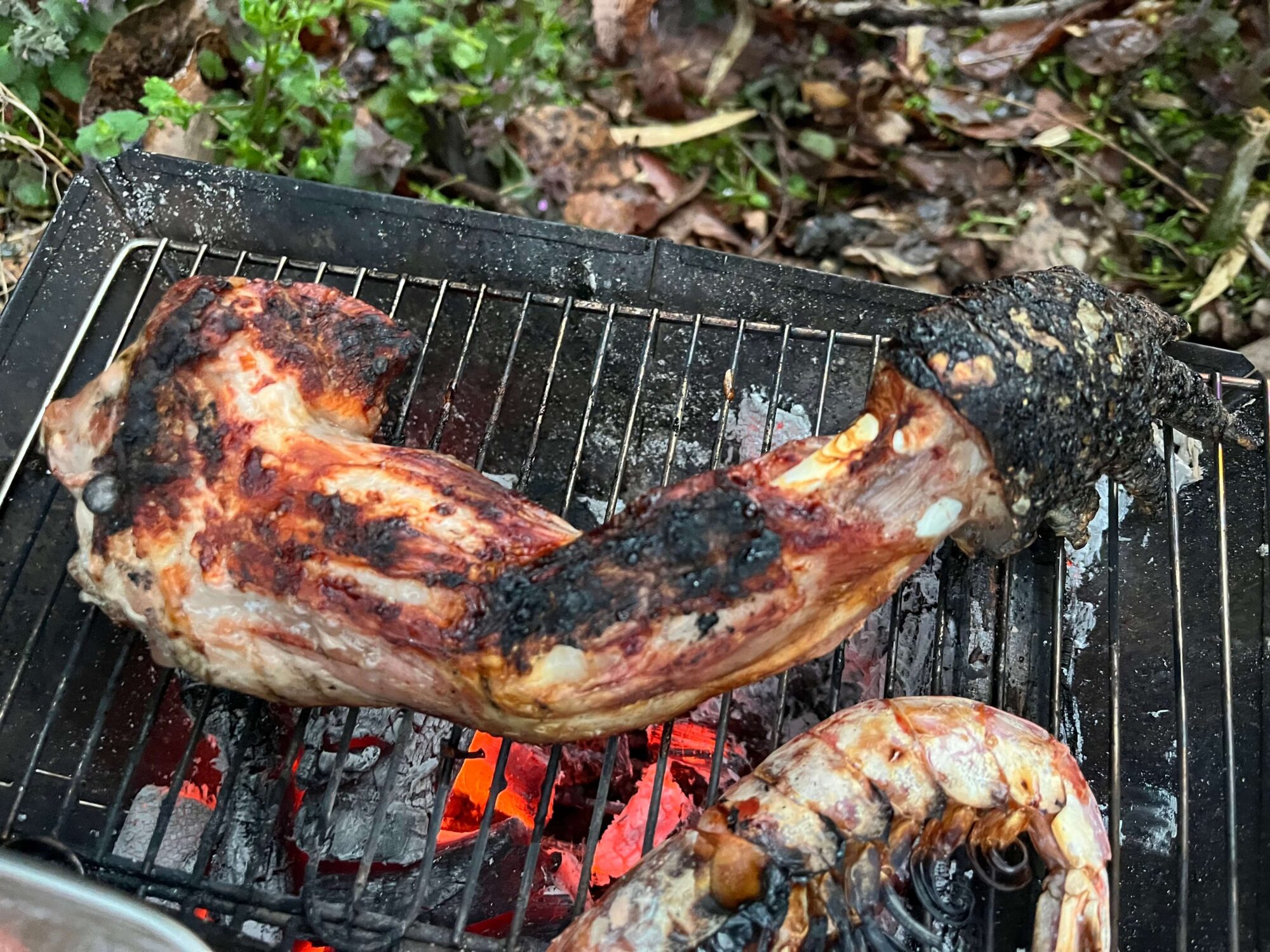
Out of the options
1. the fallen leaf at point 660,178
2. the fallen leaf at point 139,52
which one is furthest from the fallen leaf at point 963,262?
the fallen leaf at point 139,52

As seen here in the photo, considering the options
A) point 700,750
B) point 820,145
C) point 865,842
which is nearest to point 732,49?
point 820,145

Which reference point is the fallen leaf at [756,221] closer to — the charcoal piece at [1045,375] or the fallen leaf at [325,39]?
the fallen leaf at [325,39]

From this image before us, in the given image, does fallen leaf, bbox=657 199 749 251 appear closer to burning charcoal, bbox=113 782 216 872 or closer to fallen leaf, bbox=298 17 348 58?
fallen leaf, bbox=298 17 348 58

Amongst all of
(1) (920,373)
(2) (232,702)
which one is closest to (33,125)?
(2) (232,702)

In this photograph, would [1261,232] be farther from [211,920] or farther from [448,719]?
[211,920]

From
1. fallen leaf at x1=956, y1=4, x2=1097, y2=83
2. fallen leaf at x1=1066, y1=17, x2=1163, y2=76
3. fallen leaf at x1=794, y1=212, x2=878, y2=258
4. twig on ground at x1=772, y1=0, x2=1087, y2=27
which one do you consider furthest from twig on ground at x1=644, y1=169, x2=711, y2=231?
fallen leaf at x1=1066, y1=17, x2=1163, y2=76

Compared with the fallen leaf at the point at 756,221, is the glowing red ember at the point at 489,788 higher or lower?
lower

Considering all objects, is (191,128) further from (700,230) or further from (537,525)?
(537,525)
